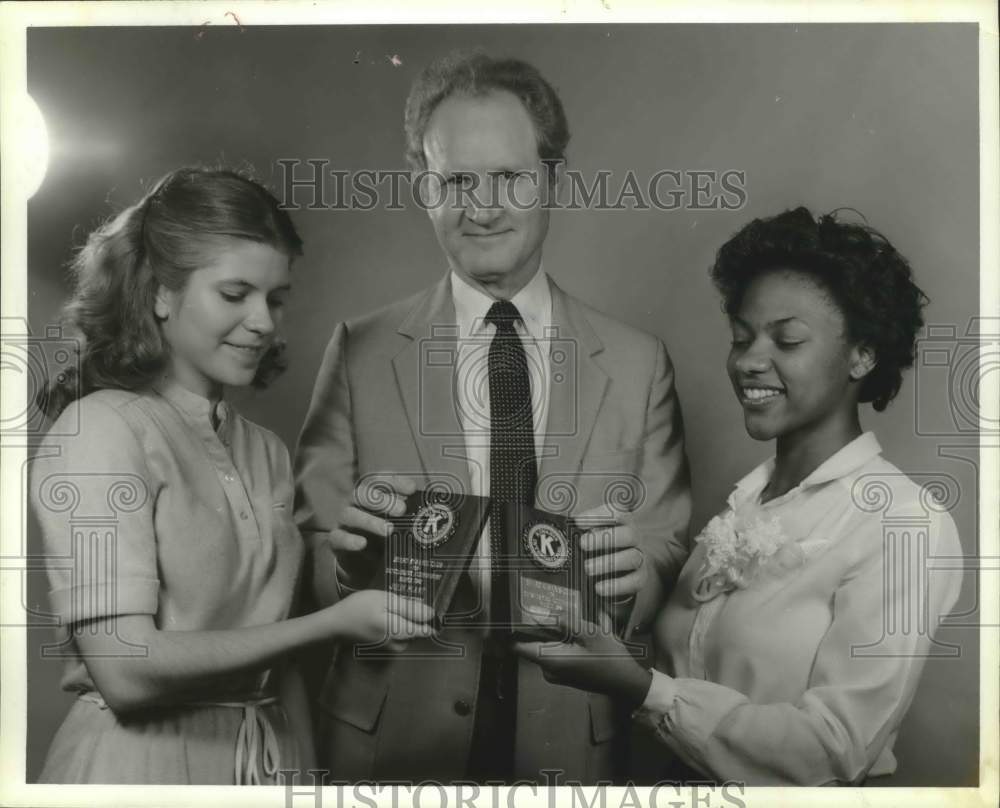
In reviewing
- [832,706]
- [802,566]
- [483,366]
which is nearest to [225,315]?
[483,366]

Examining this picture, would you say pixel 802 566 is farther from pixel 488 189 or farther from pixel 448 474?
pixel 488 189

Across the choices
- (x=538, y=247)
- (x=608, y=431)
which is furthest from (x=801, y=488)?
(x=538, y=247)

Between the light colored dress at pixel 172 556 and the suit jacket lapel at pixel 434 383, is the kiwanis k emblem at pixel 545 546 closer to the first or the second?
the suit jacket lapel at pixel 434 383

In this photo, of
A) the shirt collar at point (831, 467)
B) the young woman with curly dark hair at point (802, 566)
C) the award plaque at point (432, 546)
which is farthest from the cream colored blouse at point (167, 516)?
the shirt collar at point (831, 467)

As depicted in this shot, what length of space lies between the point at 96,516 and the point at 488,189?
1.16 m

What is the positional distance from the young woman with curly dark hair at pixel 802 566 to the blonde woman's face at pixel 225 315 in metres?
0.93

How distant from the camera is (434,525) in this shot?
94.0 inches

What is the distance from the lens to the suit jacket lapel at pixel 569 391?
2.42 m

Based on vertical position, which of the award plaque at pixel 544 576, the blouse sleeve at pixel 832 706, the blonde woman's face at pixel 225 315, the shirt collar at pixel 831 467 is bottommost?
the blouse sleeve at pixel 832 706

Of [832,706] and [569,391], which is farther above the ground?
[569,391]

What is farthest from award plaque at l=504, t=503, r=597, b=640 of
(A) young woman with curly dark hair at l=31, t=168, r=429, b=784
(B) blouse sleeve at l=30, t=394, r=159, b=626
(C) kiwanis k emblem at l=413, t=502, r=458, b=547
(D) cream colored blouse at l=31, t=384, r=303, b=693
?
(B) blouse sleeve at l=30, t=394, r=159, b=626

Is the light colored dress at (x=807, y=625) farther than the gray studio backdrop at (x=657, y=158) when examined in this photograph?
No

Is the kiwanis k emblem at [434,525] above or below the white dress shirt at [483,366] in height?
below

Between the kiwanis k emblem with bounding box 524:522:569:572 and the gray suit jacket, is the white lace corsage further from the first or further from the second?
the kiwanis k emblem with bounding box 524:522:569:572
